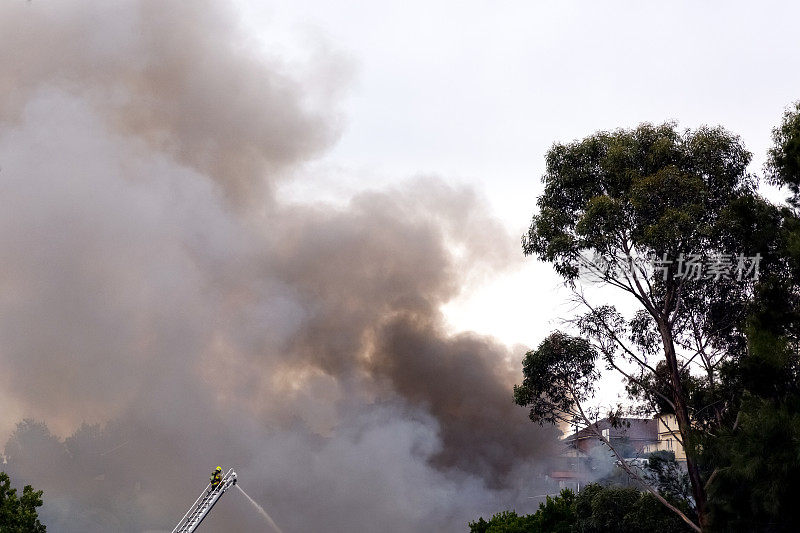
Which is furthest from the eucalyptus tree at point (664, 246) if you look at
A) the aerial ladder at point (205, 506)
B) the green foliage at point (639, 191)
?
the aerial ladder at point (205, 506)

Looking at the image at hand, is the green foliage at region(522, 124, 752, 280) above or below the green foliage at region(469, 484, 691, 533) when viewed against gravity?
above

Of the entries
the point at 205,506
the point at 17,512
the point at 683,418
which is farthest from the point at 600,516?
the point at 17,512

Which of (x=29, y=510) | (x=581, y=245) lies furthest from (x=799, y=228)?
(x=29, y=510)

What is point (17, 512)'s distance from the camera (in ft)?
78.7

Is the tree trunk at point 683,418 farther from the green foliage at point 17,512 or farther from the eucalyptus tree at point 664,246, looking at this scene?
the green foliage at point 17,512

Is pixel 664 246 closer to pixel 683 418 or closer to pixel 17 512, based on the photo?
pixel 683 418

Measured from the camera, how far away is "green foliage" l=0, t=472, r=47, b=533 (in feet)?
77.8

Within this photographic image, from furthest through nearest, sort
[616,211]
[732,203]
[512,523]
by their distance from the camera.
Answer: [512,523] < [616,211] < [732,203]

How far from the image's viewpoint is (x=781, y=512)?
1789 centimetres

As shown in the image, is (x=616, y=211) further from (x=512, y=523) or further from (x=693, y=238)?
(x=512, y=523)

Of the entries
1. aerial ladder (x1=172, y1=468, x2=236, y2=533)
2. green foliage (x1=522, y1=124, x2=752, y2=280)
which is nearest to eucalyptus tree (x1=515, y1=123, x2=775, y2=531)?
green foliage (x1=522, y1=124, x2=752, y2=280)

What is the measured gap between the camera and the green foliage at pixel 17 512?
23.7m

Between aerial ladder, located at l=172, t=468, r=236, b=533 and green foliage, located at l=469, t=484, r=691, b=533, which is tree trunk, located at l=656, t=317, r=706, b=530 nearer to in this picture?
green foliage, located at l=469, t=484, r=691, b=533

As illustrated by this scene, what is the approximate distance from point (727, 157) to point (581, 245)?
233 inches
